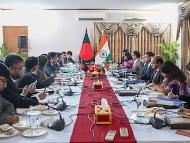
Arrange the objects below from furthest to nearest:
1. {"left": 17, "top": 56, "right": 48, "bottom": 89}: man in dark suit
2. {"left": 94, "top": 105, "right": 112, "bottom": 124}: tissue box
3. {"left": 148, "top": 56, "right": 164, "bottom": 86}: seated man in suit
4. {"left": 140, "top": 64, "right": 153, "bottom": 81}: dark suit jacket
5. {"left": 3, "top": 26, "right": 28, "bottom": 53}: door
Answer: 1. {"left": 3, "top": 26, "right": 28, "bottom": 53}: door
2. {"left": 140, "top": 64, "right": 153, "bottom": 81}: dark suit jacket
3. {"left": 148, "top": 56, "right": 164, "bottom": 86}: seated man in suit
4. {"left": 17, "top": 56, "right": 48, "bottom": 89}: man in dark suit
5. {"left": 94, "top": 105, "right": 112, "bottom": 124}: tissue box

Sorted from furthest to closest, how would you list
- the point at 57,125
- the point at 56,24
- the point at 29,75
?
the point at 56,24 < the point at 29,75 < the point at 57,125

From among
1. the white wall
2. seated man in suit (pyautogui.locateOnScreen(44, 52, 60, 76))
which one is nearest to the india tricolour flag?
seated man in suit (pyautogui.locateOnScreen(44, 52, 60, 76))

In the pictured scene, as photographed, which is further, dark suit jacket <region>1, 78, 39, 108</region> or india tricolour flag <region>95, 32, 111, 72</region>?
india tricolour flag <region>95, 32, 111, 72</region>

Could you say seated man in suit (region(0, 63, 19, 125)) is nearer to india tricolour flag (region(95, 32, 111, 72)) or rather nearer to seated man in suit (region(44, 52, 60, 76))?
india tricolour flag (region(95, 32, 111, 72))

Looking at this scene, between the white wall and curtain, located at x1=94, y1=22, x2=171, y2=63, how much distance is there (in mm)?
252

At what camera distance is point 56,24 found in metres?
8.17

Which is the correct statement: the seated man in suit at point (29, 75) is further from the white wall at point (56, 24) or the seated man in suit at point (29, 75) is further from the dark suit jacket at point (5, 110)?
the white wall at point (56, 24)

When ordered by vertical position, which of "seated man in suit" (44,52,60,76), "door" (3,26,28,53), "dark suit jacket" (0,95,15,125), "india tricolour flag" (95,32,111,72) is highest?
"door" (3,26,28,53)

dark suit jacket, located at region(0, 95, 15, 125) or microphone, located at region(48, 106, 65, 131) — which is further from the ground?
dark suit jacket, located at region(0, 95, 15, 125)

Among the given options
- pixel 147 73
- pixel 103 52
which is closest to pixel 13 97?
pixel 103 52

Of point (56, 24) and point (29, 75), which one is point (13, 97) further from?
point (56, 24)

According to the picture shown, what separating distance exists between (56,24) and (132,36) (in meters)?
2.24

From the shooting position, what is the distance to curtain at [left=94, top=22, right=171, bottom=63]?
317 inches

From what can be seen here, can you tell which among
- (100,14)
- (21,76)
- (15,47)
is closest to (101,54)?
(21,76)
